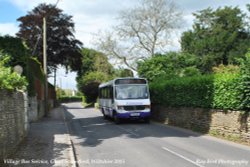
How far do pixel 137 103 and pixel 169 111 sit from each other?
204 centimetres

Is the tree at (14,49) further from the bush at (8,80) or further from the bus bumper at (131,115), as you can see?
the bush at (8,80)

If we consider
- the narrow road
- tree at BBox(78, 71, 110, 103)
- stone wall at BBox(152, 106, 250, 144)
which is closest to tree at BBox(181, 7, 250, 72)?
tree at BBox(78, 71, 110, 103)

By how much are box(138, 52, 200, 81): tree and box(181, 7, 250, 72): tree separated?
1943cm

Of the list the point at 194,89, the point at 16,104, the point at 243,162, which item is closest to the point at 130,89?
the point at 194,89

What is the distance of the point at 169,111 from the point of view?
24.7 meters

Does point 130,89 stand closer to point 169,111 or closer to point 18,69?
point 169,111

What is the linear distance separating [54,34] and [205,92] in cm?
3089

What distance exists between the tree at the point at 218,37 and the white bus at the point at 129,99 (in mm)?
39326

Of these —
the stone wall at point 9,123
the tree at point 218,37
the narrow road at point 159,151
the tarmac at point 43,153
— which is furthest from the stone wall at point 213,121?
the tree at point 218,37

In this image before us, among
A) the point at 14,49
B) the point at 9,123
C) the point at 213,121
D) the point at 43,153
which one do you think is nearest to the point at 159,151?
the point at 43,153

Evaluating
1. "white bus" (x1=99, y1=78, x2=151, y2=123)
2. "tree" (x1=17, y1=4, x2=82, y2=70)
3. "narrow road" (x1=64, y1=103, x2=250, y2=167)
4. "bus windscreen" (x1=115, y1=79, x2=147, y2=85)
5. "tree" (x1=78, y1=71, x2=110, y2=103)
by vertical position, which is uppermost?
"tree" (x1=17, y1=4, x2=82, y2=70)

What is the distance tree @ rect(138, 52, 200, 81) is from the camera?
4150cm

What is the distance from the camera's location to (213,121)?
1788cm

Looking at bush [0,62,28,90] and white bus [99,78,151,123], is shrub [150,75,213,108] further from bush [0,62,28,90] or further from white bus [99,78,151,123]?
bush [0,62,28,90]
